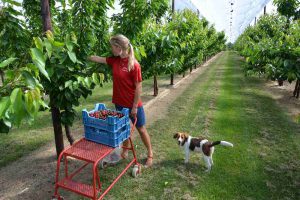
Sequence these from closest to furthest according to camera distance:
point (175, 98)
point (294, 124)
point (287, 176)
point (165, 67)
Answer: point (287, 176) < point (294, 124) < point (165, 67) < point (175, 98)

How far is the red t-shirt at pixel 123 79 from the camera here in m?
5.07

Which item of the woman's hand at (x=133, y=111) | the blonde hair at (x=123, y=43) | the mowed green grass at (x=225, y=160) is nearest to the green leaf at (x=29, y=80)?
the blonde hair at (x=123, y=43)

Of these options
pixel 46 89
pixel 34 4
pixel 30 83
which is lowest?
pixel 46 89

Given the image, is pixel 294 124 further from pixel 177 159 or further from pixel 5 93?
pixel 5 93

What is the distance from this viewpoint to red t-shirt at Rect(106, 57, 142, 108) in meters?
5.07

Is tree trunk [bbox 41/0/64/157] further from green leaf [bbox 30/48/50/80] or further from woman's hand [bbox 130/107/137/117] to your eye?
green leaf [bbox 30/48/50/80]

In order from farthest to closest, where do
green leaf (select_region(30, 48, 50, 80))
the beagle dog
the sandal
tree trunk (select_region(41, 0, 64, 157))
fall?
1. the sandal
2. the beagle dog
3. tree trunk (select_region(41, 0, 64, 157))
4. green leaf (select_region(30, 48, 50, 80))

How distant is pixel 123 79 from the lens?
202 inches

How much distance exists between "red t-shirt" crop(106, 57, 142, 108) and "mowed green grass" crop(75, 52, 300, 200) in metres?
1.60

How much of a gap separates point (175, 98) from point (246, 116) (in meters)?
4.16

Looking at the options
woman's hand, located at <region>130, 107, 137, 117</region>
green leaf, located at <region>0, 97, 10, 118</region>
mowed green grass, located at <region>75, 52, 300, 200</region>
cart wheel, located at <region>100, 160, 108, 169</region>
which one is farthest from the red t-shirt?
green leaf, located at <region>0, 97, 10, 118</region>

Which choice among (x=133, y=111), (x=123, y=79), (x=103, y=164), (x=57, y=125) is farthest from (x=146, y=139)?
(x=57, y=125)

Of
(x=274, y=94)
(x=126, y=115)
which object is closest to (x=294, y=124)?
(x=274, y=94)

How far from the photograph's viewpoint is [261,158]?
6.38 m
